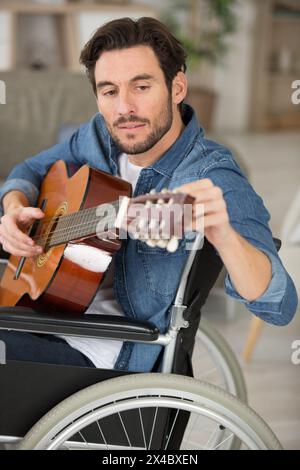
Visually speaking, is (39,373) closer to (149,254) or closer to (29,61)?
(149,254)

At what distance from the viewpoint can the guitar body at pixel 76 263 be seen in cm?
142

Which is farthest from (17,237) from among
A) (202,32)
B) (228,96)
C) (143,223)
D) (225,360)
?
(228,96)

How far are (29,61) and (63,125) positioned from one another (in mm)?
2520

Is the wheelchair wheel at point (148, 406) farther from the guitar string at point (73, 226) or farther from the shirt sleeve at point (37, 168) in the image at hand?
the shirt sleeve at point (37, 168)

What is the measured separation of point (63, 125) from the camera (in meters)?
3.25

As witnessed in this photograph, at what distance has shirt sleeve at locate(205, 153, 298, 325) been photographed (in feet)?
4.31

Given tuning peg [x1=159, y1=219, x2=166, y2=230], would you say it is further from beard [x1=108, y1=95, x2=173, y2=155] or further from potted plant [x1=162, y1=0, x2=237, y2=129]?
potted plant [x1=162, y1=0, x2=237, y2=129]

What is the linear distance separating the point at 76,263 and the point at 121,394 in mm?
251

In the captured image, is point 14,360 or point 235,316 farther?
point 235,316

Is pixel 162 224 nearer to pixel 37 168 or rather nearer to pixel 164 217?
pixel 164 217

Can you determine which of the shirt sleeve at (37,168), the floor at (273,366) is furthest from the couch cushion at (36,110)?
the shirt sleeve at (37,168)

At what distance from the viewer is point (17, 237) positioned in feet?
4.93

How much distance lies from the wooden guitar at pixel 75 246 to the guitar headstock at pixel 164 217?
0.28ft
